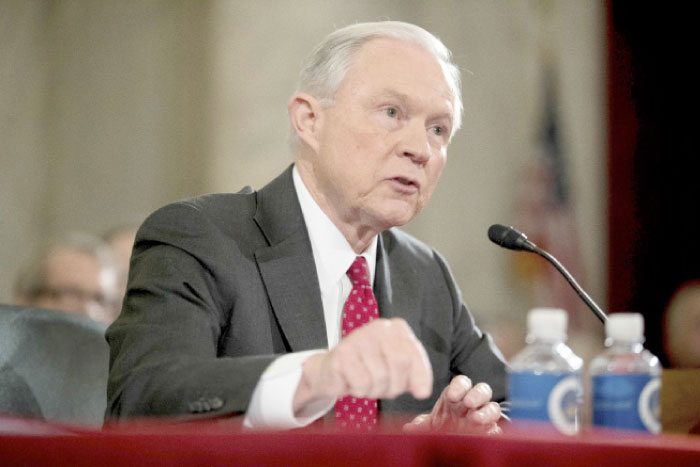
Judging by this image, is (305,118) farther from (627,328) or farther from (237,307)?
(627,328)

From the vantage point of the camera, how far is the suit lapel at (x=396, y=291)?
2004 millimetres

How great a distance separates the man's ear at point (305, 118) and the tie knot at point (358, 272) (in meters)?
0.26

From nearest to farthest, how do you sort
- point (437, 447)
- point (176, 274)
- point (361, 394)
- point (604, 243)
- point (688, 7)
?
1. point (437, 447)
2. point (361, 394)
3. point (176, 274)
4. point (688, 7)
5. point (604, 243)

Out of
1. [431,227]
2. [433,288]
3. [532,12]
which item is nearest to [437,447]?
[433,288]

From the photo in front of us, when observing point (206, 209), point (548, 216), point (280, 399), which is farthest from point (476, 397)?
point (548, 216)

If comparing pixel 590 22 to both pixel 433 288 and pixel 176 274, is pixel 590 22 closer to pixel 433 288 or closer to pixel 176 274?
pixel 433 288

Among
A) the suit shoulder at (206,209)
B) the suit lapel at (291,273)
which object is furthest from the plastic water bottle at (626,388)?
the suit shoulder at (206,209)

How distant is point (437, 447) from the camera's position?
82 centimetres

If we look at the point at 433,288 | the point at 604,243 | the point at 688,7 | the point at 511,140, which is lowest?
the point at 433,288

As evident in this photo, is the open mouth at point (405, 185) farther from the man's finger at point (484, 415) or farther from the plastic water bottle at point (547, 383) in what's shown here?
the plastic water bottle at point (547, 383)

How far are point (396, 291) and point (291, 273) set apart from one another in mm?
315

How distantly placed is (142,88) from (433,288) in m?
4.01

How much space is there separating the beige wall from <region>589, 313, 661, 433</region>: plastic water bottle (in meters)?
3.84

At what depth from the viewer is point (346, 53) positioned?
1928mm
